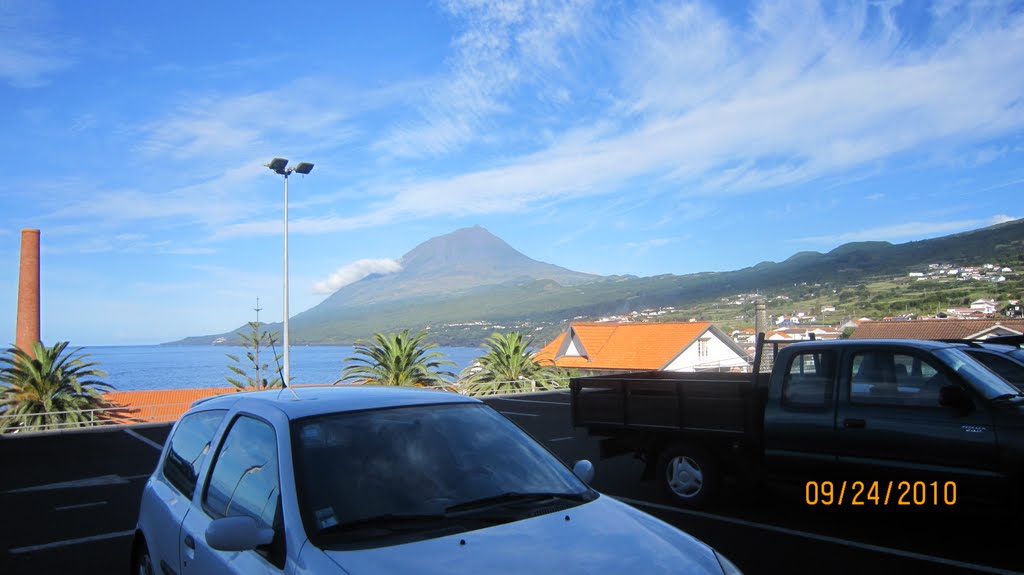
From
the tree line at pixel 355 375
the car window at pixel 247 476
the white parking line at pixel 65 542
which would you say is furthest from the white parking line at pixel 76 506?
the tree line at pixel 355 375

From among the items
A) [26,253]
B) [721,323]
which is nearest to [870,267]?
[721,323]

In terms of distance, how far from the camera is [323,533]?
288 centimetres

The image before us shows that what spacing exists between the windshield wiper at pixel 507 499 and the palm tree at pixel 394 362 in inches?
930

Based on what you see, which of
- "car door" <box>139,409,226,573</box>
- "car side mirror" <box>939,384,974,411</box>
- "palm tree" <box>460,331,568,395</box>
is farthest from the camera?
"palm tree" <box>460,331,568,395</box>

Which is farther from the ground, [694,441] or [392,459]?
[392,459]

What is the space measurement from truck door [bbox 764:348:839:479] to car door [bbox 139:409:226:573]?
5256 millimetres

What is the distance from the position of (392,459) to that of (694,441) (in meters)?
5.25

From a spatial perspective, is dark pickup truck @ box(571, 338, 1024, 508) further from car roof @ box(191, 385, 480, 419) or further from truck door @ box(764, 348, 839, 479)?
car roof @ box(191, 385, 480, 419)

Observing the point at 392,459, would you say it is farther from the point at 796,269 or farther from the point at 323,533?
the point at 796,269

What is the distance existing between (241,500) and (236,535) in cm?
55

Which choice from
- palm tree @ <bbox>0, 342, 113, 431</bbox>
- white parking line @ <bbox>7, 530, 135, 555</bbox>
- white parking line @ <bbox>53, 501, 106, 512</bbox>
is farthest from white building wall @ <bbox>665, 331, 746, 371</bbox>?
white parking line @ <bbox>7, 530, 135, 555</bbox>

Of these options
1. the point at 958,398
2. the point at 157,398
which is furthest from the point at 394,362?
the point at 958,398

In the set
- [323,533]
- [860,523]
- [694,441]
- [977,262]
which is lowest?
[860,523]

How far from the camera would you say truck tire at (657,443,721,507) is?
773 centimetres
